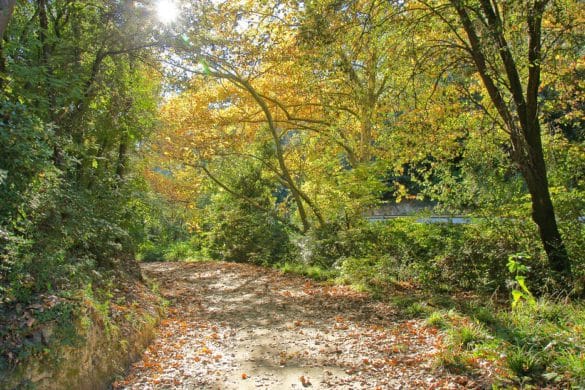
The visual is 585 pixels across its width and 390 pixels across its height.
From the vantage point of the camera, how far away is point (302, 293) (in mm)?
9227

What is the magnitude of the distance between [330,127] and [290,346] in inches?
325

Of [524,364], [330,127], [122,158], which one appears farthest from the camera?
[330,127]

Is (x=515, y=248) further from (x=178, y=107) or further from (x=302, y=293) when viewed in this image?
(x=178, y=107)

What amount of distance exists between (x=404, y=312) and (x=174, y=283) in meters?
6.54

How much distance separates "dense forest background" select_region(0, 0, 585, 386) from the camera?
15.9ft

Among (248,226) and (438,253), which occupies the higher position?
(248,226)

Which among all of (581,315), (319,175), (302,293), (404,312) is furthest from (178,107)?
(581,315)

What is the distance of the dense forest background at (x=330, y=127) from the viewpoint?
4832mm

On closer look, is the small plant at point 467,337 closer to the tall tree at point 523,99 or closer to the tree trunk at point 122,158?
the tall tree at point 523,99

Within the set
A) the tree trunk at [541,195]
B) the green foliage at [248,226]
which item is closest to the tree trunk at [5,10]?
the tree trunk at [541,195]

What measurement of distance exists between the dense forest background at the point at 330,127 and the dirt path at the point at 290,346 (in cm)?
119

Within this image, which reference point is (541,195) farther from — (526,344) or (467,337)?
(526,344)

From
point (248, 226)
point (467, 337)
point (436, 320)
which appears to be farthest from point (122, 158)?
point (248, 226)

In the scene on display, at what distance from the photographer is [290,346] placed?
5684 millimetres
